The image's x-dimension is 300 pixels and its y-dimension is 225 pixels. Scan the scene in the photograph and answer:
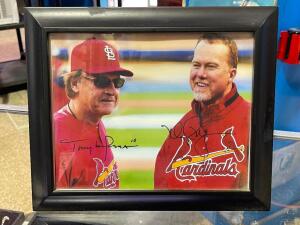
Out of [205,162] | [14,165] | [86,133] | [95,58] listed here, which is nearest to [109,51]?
[95,58]

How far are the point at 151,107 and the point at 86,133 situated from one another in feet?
0.39

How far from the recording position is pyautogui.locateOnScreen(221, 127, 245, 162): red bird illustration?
73cm

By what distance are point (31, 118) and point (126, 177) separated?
187mm

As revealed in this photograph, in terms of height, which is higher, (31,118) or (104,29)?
(104,29)

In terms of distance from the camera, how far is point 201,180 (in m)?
0.73

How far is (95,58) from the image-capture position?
0.71 metres

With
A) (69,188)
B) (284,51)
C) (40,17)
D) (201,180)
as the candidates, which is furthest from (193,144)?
(284,51)

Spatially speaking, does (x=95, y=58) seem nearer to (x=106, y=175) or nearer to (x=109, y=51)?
(x=109, y=51)

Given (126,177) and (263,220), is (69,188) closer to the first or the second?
(126,177)

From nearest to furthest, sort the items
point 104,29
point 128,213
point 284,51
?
point 104,29 → point 128,213 → point 284,51

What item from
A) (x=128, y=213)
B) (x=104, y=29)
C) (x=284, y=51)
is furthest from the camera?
(x=284, y=51)

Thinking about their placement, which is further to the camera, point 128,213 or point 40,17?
point 128,213

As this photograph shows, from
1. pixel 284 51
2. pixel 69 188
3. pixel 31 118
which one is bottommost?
pixel 69 188

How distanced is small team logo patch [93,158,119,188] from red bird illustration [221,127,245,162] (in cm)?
19
